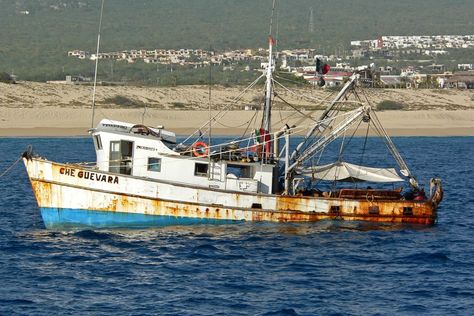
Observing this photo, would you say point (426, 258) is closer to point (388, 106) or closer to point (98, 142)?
point (98, 142)

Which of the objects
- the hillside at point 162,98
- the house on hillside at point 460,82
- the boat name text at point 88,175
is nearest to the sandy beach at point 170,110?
the hillside at point 162,98

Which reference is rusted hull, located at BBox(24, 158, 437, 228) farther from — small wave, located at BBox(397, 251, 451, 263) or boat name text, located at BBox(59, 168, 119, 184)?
small wave, located at BBox(397, 251, 451, 263)

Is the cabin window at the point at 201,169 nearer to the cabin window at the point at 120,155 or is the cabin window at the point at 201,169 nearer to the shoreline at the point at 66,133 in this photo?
the cabin window at the point at 120,155

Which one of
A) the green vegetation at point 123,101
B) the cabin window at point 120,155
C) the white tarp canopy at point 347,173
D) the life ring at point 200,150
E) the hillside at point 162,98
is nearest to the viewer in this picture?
the cabin window at point 120,155

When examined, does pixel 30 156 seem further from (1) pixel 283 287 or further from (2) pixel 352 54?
(2) pixel 352 54

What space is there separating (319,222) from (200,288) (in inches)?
398

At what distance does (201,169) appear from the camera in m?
41.3

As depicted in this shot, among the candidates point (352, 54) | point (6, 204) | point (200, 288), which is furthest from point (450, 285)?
point (352, 54)

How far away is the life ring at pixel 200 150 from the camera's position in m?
41.3

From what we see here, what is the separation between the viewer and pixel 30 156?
130 feet

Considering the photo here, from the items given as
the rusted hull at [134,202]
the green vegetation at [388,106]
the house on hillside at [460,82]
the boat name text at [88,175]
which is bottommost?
the rusted hull at [134,202]

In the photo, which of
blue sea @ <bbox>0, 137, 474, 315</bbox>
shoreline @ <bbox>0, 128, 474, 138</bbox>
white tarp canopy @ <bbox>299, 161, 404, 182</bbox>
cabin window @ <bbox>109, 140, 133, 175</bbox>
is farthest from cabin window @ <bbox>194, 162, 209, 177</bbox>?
shoreline @ <bbox>0, 128, 474, 138</bbox>

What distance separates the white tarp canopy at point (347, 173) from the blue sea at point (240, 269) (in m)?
2.58

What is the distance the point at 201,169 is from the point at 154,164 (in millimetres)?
1661
